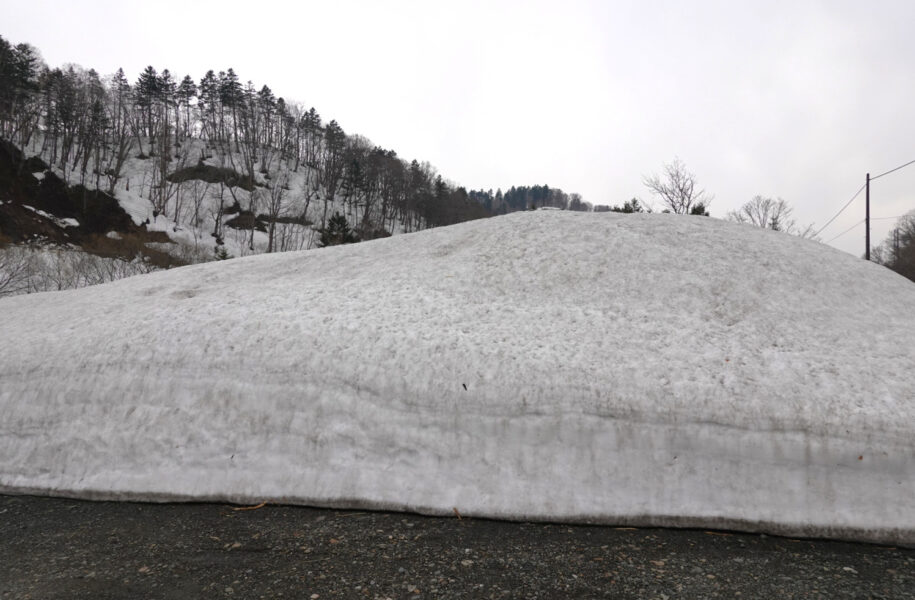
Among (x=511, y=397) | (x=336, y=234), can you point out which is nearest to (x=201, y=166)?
(x=336, y=234)

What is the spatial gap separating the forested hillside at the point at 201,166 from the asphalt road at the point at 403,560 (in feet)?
90.9

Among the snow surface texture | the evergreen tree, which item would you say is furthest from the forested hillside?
the snow surface texture

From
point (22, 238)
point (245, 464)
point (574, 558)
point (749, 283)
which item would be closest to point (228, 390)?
point (245, 464)

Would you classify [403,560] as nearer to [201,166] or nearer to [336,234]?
[336,234]

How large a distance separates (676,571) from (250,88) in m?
89.5

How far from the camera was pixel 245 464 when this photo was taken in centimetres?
621

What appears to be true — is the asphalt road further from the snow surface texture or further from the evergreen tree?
the evergreen tree

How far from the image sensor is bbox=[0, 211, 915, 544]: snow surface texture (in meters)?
5.43

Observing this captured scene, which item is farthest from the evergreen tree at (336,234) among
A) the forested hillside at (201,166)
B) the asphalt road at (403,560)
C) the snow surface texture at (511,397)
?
the asphalt road at (403,560)

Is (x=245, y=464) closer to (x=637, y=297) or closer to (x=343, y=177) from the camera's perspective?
(x=637, y=297)

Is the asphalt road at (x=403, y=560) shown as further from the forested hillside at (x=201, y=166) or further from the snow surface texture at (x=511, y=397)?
the forested hillside at (x=201, y=166)

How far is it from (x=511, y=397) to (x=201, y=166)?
72.0m

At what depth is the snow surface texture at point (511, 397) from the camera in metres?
5.43

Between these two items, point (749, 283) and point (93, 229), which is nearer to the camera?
point (749, 283)
